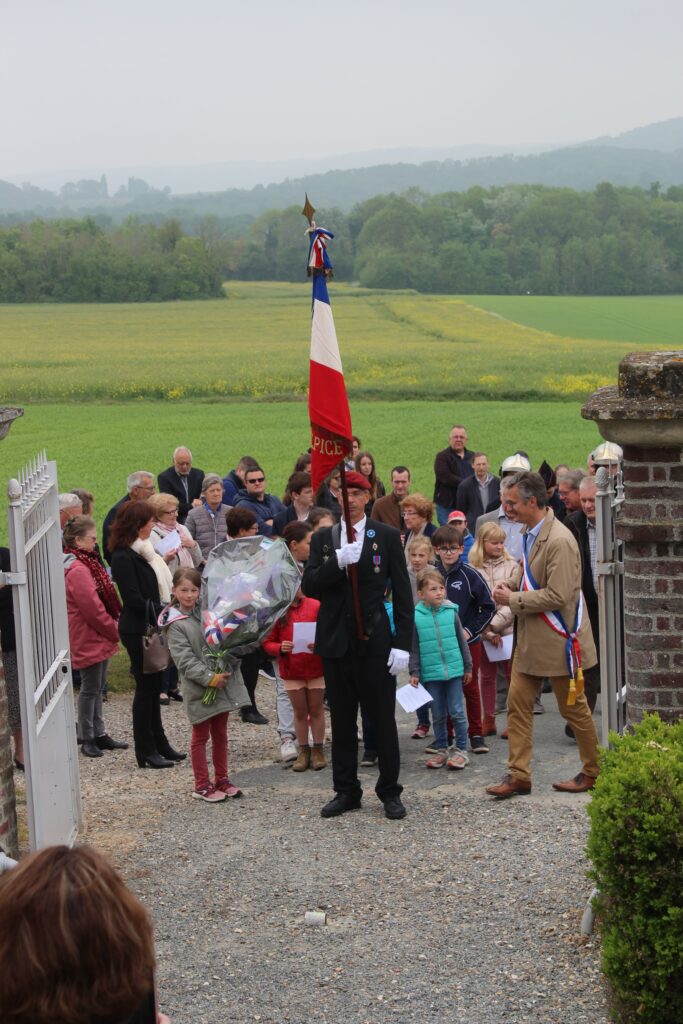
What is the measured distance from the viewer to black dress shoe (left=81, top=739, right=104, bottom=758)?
395 inches

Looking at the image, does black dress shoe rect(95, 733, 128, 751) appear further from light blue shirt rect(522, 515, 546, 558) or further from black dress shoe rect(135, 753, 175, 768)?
light blue shirt rect(522, 515, 546, 558)

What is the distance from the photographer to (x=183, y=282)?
3730 inches

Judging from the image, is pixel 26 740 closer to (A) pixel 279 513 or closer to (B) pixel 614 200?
(A) pixel 279 513

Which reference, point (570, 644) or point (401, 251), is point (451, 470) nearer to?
point (570, 644)

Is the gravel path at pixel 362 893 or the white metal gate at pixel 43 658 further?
the white metal gate at pixel 43 658

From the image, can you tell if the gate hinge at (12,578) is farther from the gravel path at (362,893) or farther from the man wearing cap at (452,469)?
the man wearing cap at (452,469)

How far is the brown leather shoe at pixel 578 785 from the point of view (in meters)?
8.48

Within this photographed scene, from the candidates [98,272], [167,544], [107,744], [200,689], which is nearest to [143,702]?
[200,689]

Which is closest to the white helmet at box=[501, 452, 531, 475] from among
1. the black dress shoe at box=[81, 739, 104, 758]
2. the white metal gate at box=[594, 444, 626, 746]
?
the black dress shoe at box=[81, 739, 104, 758]

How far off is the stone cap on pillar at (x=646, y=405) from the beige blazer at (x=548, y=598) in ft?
6.49

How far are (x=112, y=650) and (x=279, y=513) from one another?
9.73 feet

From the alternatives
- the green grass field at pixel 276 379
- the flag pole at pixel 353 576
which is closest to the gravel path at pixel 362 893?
the flag pole at pixel 353 576

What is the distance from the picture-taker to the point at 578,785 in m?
8.48

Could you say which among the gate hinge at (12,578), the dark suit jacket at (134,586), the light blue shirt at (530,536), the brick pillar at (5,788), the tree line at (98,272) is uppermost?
the tree line at (98,272)
